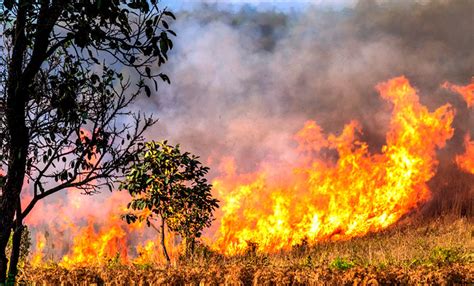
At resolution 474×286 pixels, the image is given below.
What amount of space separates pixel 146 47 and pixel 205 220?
453 inches

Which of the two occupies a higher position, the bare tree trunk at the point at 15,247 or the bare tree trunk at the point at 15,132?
the bare tree trunk at the point at 15,132

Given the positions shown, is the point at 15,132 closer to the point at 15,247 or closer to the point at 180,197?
the point at 15,247

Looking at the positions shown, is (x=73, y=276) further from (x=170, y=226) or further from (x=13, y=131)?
(x=170, y=226)

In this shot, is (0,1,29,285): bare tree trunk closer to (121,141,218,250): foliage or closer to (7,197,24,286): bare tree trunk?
(7,197,24,286): bare tree trunk

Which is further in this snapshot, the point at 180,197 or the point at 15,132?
the point at 180,197

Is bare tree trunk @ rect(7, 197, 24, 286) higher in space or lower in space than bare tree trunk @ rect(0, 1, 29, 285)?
lower

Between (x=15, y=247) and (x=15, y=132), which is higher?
(x=15, y=132)

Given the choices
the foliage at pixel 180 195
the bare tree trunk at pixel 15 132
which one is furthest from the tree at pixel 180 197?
the bare tree trunk at pixel 15 132

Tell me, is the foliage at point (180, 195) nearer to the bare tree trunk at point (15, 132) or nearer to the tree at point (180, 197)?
the tree at point (180, 197)

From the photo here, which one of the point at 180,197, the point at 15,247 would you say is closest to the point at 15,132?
the point at 15,247

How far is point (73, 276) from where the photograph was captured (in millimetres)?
8805

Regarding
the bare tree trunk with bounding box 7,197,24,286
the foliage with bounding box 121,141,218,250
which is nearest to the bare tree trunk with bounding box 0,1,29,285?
the bare tree trunk with bounding box 7,197,24,286

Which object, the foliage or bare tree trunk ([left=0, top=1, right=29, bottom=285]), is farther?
the foliage

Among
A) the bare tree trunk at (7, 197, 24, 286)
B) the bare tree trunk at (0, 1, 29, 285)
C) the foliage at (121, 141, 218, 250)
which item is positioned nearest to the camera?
the bare tree trunk at (0, 1, 29, 285)
